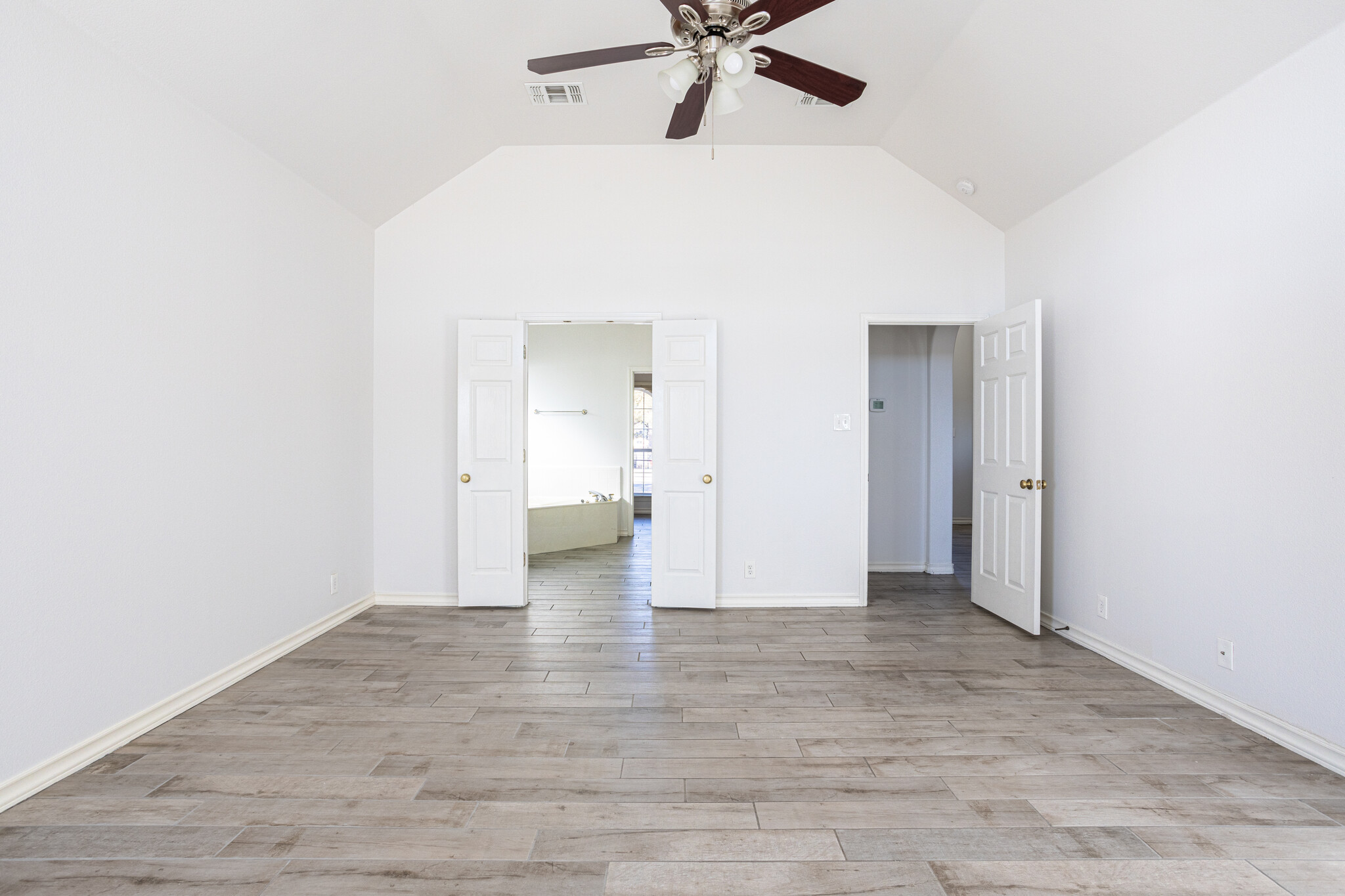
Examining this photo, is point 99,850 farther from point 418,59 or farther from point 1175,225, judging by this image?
point 1175,225

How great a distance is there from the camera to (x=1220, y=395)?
2717 millimetres

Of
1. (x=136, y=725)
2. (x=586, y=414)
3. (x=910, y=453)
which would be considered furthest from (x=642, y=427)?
(x=136, y=725)

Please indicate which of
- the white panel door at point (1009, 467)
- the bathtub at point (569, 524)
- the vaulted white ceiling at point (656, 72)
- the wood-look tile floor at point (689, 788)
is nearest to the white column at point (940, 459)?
the white panel door at point (1009, 467)

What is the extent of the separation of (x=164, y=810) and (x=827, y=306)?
4.28 meters

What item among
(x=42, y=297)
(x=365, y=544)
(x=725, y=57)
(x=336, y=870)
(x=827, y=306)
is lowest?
(x=336, y=870)

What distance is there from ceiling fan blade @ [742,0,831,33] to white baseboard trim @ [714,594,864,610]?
11.2ft

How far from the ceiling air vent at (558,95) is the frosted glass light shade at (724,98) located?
1492 millimetres

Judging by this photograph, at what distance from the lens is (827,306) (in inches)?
173

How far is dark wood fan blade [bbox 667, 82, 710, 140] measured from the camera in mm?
2686

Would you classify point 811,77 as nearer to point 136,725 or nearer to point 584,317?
point 584,317

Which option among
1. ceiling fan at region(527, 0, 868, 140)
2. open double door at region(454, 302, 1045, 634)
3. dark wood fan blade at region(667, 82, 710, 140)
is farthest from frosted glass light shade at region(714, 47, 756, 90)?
open double door at region(454, 302, 1045, 634)

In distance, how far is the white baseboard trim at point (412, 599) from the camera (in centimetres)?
441

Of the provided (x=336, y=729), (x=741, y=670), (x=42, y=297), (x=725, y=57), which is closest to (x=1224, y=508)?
(x=741, y=670)

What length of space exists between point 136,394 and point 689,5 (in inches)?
104
